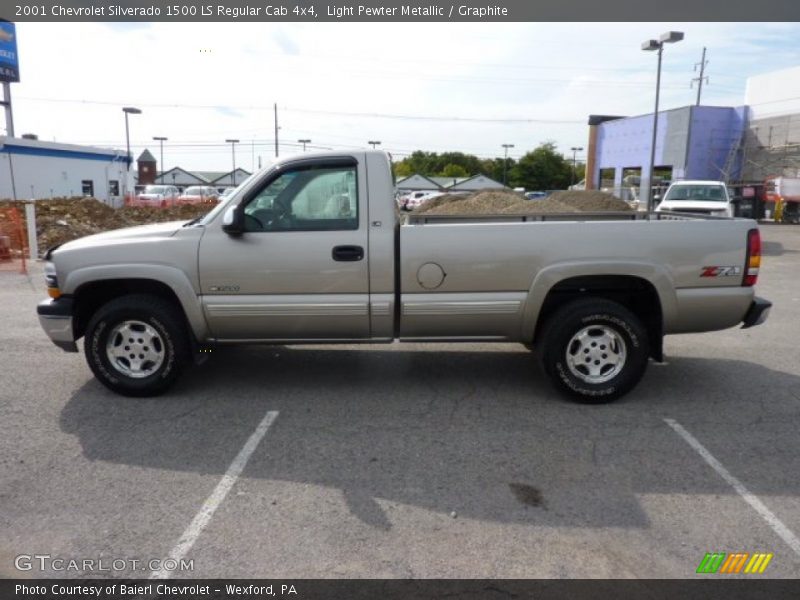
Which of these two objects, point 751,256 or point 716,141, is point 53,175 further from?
point 751,256

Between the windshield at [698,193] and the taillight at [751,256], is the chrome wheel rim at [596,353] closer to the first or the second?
the taillight at [751,256]

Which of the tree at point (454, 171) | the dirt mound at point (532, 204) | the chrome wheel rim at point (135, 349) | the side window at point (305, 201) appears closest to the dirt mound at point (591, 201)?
the dirt mound at point (532, 204)

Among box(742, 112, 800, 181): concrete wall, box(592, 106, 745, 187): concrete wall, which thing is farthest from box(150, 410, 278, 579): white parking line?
box(592, 106, 745, 187): concrete wall

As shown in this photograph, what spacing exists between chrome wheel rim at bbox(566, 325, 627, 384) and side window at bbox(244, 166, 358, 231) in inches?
83.3

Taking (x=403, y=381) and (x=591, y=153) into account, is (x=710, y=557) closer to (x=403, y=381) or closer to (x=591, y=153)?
(x=403, y=381)

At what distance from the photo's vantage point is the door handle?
502cm

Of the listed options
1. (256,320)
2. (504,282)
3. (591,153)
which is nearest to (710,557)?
(504,282)

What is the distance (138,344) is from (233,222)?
136 centimetres

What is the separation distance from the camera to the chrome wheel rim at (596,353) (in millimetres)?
5184

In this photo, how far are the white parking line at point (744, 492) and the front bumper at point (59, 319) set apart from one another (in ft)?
15.8

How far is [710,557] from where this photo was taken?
3168 mm

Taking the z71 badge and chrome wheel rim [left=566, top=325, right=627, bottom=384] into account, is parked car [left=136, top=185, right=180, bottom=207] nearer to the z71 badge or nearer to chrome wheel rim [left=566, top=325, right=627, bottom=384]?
chrome wheel rim [left=566, top=325, right=627, bottom=384]

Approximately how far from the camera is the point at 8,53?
41.0 m

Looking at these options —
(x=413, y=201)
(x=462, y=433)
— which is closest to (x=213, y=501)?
(x=462, y=433)
